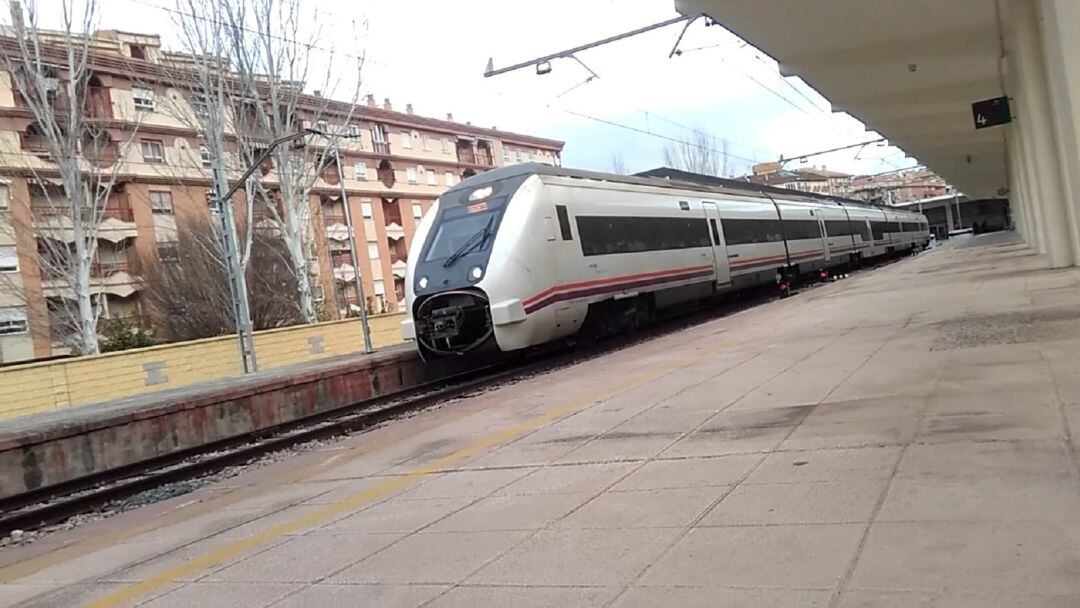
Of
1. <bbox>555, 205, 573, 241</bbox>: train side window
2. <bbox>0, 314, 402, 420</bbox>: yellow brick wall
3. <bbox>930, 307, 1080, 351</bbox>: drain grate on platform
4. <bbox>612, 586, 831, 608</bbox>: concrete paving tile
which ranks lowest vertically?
<bbox>612, 586, 831, 608</bbox>: concrete paving tile

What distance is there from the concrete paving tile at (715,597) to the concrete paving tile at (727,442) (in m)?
2.22

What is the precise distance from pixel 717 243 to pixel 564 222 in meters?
7.53

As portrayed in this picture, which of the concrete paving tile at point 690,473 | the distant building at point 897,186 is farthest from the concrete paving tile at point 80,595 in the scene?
the distant building at point 897,186

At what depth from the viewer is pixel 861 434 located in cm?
527

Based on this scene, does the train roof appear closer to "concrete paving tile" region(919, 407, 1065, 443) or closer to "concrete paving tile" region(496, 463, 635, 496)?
"concrete paving tile" region(496, 463, 635, 496)

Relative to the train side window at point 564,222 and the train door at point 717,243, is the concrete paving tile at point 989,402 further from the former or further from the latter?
the train door at point 717,243

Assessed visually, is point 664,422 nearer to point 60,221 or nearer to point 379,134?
point 60,221

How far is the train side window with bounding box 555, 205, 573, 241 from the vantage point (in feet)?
47.7

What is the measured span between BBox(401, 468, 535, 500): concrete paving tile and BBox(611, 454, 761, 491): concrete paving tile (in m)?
0.99

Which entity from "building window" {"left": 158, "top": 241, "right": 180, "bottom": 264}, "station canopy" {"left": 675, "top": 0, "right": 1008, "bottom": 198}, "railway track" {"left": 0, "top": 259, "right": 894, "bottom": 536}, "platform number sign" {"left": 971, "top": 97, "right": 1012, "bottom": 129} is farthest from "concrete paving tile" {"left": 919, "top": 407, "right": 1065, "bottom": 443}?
"building window" {"left": 158, "top": 241, "right": 180, "bottom": 264}

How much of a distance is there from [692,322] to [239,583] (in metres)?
16.9

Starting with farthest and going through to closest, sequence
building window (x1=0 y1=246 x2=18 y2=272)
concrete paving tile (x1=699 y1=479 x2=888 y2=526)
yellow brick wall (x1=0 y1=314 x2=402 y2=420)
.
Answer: building window (x1=0 y1=246 x2=18 y2=272), yellow brick wall (x1=0 y1=314 x2=402 y2=420), concrete paving tile (x1=699 y1=479 x2=888 y2=526)

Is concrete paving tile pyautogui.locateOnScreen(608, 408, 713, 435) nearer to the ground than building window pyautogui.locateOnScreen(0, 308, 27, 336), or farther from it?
nearer to the ground

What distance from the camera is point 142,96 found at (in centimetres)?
4272
